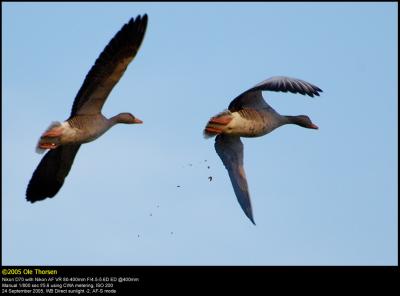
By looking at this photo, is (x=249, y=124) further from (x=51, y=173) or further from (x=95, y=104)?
(x=51, y=173)

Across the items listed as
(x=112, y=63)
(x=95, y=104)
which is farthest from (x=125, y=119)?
(x=112, y=63)

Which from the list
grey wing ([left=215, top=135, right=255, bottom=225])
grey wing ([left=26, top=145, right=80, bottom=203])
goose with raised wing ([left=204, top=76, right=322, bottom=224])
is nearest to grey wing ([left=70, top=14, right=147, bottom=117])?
grey wing ([left=26, top=145, right=80, bottom=203])

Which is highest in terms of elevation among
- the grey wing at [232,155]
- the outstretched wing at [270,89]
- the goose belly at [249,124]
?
the outstretched wing at [270,89]

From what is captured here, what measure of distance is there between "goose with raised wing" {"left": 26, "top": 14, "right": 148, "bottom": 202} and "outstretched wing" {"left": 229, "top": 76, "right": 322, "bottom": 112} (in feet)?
6.33

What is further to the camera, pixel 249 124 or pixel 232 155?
pixel 232 155

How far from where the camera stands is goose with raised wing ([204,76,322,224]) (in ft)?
53.0

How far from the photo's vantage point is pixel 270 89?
1566 cm

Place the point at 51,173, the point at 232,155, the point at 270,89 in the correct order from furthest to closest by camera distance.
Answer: the point at 51,173 → the point at 232,155 → the point at 270,89

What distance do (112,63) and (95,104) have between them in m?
0.91

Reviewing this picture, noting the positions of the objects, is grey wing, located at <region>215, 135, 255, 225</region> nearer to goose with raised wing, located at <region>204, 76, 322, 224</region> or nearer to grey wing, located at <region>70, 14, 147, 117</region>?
goose with raised wing, located at <region>204, 76, 322, 224</region>

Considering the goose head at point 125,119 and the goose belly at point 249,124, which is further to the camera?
the goose head at point 125,119

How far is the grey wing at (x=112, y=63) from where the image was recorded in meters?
16.0

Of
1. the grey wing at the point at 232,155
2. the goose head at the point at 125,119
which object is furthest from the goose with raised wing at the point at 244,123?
the goose head at the point at 125,119

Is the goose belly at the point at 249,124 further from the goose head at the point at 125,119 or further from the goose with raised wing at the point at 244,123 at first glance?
the goose head at the point at 125,119
